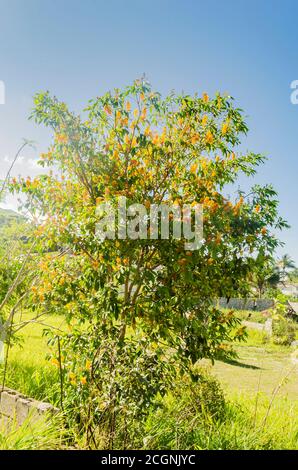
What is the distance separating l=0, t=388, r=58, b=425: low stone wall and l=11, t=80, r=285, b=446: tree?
38 cm

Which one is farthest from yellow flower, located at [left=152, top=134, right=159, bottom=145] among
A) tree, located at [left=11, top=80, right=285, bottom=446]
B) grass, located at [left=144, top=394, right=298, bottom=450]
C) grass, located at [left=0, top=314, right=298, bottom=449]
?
grass, located at [left=144, top=394, right=298, bottom=450]

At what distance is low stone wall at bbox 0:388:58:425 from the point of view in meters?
5.12

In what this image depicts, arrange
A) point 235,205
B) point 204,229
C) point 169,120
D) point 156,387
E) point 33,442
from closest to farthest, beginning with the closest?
point 33,442 → point 156,387 → point 204,229 → point 235,205 → point 169,120

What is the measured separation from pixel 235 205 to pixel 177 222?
0.97 meters

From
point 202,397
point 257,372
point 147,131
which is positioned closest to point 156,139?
point 147,131

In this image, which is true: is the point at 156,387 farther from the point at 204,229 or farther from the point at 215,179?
the point at 215,179

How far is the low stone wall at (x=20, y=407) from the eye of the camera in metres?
5.12

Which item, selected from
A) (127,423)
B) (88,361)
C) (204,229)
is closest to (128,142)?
(204,229)

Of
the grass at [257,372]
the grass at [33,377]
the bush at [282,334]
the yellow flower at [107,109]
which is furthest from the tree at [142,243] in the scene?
the bush at [282,334]

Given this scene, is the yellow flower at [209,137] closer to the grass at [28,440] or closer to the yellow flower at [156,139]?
the yellow flower at [156,139]

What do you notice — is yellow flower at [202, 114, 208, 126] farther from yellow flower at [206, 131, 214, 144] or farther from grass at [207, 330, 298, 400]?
grass at [207, 330, 298, 400]

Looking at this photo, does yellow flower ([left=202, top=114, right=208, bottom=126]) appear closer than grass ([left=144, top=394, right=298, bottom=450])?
No

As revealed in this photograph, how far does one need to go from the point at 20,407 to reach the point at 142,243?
9.36ft

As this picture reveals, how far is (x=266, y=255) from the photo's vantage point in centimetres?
507
